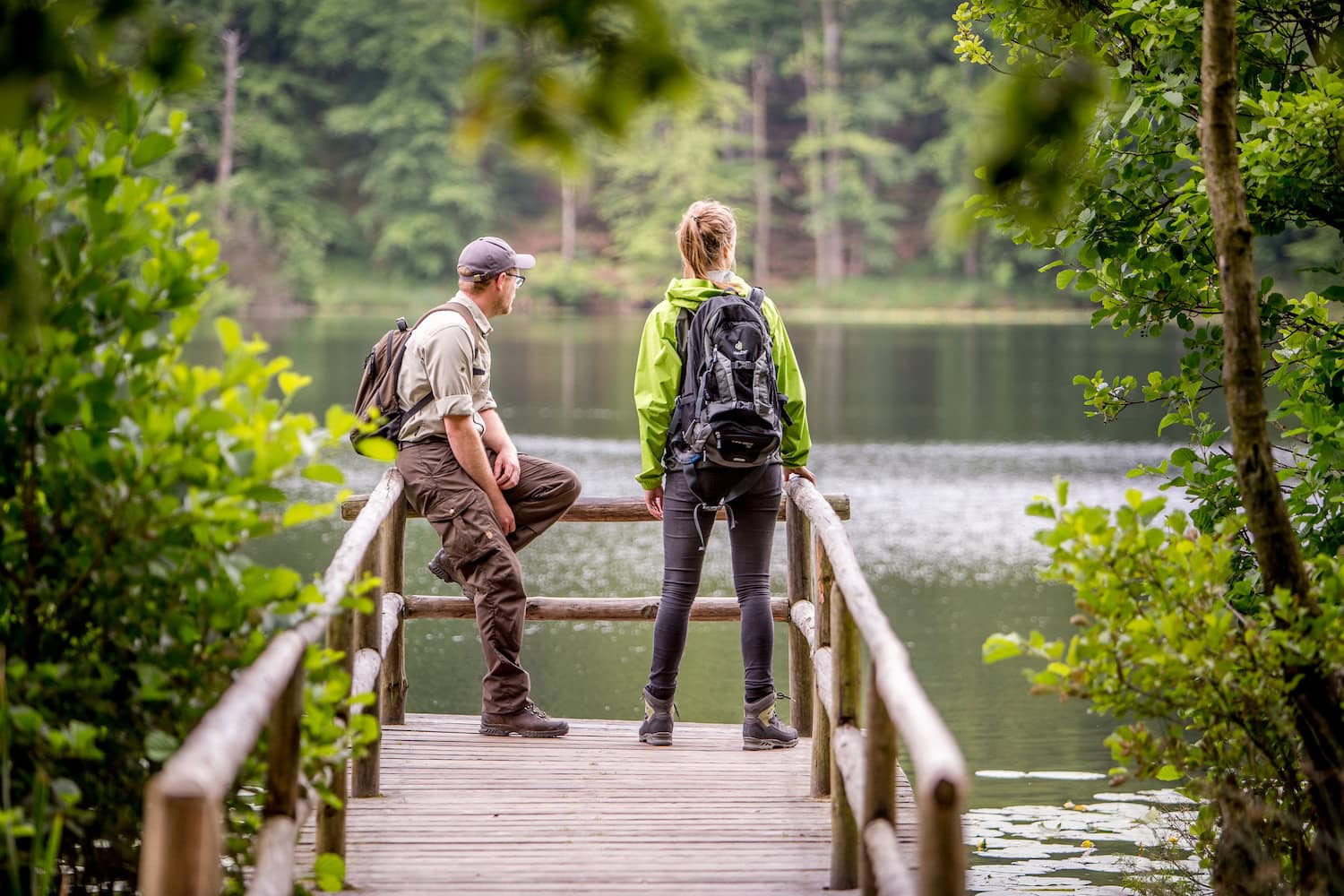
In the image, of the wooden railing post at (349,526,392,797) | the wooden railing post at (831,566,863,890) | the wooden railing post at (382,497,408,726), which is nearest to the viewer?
the wooden railing post at (831,566,863,890)

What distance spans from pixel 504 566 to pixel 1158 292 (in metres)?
2.22

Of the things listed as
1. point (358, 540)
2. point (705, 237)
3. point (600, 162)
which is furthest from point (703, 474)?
point (600, 162)

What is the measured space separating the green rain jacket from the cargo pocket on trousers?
541 mm

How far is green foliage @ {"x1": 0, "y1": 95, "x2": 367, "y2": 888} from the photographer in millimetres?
2740

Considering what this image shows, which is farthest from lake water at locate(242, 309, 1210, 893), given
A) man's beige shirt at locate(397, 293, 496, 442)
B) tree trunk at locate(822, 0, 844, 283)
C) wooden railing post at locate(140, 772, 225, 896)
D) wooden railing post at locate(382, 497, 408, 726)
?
tree trunk at locate(822, 0, 844, 283)

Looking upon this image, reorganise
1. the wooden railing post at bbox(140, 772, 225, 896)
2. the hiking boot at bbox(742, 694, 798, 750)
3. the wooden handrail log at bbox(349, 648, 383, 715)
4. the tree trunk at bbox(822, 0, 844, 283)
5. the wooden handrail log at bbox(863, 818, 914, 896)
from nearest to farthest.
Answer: the wooden railing post at bbox(140, 772, 225, 896)
the wooden handrail log at bbox(863, 818, 914, 896)
the wooden handrail log at bbox(349, 648, 383, 715)
the hiking boot at bbox(742, 694, 798, 750)
the tree trunk at bbox(822, 0, 844, 283)

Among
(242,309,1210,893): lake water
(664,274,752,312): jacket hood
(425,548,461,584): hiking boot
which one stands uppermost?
(664,274,752,312): jacket hood

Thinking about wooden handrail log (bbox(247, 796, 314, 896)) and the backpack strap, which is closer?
wooden handrail log (bbox(247, 796, 314, 896))

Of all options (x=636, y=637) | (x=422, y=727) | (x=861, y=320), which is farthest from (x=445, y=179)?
(x=422, y=727)

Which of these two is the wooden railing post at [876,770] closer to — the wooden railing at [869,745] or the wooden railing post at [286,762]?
the wooden railing at [869,745]

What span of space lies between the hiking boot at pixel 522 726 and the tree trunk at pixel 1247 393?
2643 mm

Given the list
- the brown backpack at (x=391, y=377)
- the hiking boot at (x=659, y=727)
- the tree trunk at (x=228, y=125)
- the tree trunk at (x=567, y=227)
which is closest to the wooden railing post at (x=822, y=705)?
the hiking boot at (x=659, y=727)

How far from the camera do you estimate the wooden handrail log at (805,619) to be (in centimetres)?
507

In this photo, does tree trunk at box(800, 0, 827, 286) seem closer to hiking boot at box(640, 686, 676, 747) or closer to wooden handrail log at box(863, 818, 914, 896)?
hiking boot at box(640, 686, 676, 747)
